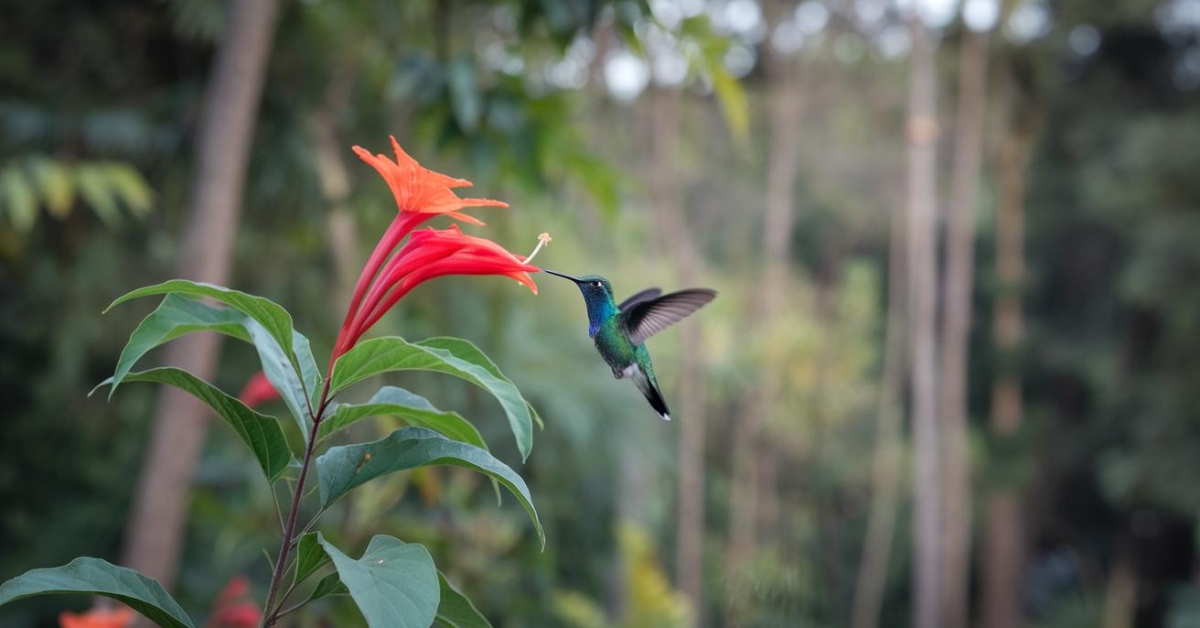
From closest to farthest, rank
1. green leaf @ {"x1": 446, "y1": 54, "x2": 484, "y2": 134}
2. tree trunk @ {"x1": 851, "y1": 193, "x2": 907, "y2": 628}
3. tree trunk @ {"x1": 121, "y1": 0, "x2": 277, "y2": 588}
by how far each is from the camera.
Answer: green leaf @ {"x1": 446, "y1": 54, "x2": 484, "y2": 134} → tree trunk @ {"x1": 121, "y1": 0, "x2": 277, "y2": 588} → tree trunk @ {"x1": 851, "y1": 193, "x2": 907, "y2": 628}

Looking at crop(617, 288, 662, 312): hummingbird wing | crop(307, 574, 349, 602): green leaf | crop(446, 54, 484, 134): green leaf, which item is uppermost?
crop(446, 54, 484, 134): green leaf

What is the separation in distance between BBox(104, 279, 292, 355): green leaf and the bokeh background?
1370 mm

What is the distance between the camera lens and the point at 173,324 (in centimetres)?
85

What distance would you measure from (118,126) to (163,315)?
278 cm

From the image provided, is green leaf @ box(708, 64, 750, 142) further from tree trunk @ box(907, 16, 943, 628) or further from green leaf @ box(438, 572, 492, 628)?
tree trunk @ box(907, 16, 943, 628)

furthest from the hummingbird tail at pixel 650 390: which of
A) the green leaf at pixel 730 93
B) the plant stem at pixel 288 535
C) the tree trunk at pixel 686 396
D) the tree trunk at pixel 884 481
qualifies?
the tree trunk at pixel 884 481

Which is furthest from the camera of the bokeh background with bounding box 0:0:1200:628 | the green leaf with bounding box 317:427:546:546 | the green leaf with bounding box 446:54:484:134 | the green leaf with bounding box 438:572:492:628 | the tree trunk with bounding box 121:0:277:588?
the bokeh background with bounding box 0:0:1200:628

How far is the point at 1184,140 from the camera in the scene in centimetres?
1024

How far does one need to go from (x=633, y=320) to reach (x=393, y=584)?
2.51 feet

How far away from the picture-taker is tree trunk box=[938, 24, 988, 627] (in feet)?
41.0

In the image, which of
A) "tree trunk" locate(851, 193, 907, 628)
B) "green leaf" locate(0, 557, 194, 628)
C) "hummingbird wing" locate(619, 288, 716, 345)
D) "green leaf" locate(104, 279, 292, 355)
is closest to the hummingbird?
"hummingbird wing" locate(619, 288, 716, 345)

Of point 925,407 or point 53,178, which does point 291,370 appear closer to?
point 53,178

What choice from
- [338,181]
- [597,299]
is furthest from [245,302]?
[338,181]

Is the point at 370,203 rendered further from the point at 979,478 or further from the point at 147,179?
the point at 979,478
